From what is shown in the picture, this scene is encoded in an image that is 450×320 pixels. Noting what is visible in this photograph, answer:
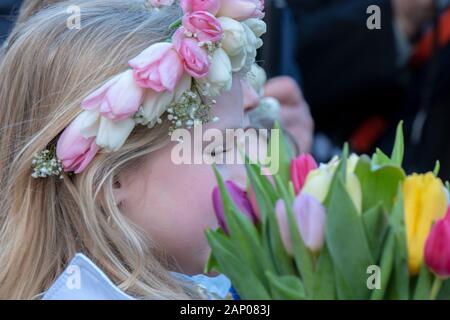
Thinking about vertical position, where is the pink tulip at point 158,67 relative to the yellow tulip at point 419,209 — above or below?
above

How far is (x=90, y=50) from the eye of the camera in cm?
175

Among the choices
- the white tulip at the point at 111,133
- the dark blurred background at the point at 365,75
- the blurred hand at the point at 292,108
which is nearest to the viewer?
the white tulip at the point at 111,133

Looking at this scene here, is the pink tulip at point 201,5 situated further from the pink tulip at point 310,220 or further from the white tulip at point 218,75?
the pink tulip at point 310,220

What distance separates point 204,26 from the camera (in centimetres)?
162

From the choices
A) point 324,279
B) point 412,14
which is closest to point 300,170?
point 324,279

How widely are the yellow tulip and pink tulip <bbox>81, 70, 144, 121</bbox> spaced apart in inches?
23.0

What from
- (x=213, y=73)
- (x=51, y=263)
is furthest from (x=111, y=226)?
(x=213, y=73)

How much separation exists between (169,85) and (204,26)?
13 cm

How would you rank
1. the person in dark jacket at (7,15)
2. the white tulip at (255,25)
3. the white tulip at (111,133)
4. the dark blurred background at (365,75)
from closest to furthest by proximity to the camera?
the white tulip at (111,133) → the white tulip at (255,25) → the person in dark jacket at (7,15) → the dark blurred background at (365,75)

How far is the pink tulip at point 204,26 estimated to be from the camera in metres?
1.62

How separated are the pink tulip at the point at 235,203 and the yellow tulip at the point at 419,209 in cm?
21

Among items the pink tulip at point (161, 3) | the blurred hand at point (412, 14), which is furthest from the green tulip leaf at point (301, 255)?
the blurred hand at point (412, 14)

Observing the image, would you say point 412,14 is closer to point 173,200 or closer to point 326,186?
point 173,200
